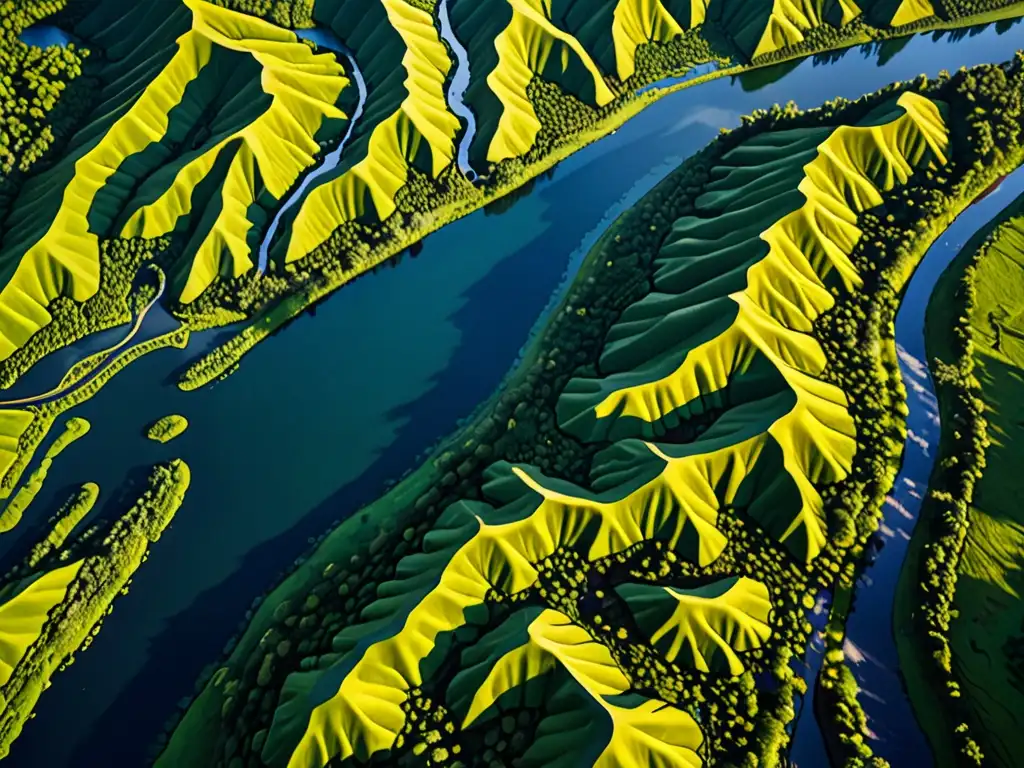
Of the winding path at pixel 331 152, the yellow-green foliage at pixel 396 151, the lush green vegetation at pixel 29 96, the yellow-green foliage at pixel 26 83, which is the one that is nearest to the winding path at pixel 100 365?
the winding path at pixel 331 152

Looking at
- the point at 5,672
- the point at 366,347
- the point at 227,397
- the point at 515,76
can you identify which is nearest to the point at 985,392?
the point at 366,347

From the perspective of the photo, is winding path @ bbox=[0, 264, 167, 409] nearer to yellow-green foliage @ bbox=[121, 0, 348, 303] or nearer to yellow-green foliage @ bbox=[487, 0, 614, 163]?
→ yellow-green foliage @ bbox=[121, 0, 348, 303]

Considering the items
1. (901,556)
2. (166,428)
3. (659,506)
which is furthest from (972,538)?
(166,428)

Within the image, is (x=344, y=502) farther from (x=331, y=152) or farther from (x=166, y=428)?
(x=331, y=152)

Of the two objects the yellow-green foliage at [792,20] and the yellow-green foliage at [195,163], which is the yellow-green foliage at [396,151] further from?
the yellow-green foliage at [792,20]

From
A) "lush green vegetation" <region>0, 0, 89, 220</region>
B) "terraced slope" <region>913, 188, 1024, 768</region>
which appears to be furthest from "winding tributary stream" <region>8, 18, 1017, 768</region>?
"terraced slope" <region>913, 188, 1024, 768</region>
